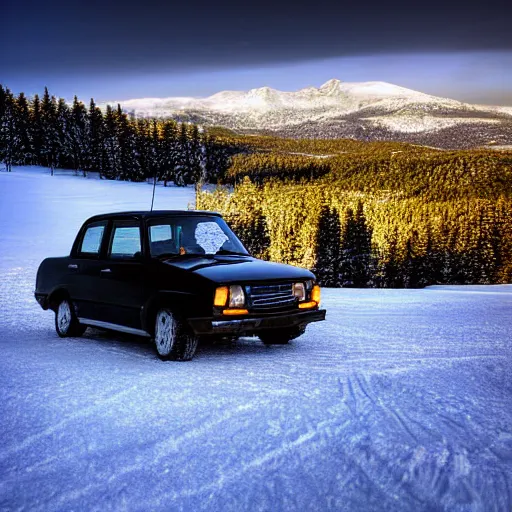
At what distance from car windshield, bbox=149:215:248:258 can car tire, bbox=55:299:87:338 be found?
195 cm

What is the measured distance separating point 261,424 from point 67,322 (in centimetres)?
538

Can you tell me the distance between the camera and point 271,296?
754 centimetres

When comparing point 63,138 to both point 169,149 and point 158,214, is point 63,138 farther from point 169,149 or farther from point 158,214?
point 158,214

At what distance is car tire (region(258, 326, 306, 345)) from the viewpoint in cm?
845

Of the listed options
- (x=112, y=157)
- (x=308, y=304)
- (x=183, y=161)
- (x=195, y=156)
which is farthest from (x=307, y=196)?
(x=308, y=304)

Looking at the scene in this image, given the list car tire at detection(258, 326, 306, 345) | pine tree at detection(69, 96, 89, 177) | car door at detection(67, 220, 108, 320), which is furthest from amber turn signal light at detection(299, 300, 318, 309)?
pine tree at detection(69, 96, 89, 177)

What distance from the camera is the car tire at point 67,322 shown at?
9.32 metres

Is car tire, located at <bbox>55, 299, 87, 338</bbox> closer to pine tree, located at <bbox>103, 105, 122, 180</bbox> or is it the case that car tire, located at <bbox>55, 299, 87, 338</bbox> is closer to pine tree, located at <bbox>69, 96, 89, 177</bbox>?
pine tree, located at <bbox>69, 96, 89, 177</bbox>

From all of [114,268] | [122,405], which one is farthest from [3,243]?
[122,405]

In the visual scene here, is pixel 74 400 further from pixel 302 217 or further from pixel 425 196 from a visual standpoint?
pixel 425 196

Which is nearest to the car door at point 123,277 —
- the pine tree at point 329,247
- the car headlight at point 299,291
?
the car headlight at point 299,291

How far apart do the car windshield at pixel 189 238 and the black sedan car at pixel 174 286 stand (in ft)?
0.04

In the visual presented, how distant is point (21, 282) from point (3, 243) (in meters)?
29.2

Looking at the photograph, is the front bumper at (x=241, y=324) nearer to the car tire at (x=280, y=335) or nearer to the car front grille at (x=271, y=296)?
the car front grille at (x=271, y=296)
